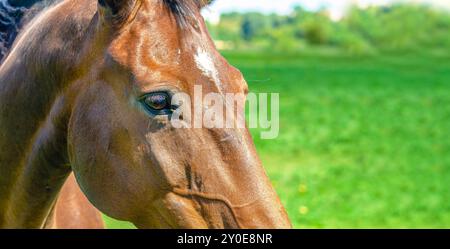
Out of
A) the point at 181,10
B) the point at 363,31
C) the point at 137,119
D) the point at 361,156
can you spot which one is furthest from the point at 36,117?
the point at 363,31

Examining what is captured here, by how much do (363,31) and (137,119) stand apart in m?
51.0

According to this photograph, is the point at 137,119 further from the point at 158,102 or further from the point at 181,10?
the point at 181,10

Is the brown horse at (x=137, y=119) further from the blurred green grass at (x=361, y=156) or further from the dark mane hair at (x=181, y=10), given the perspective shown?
the blurred green grass at (x=361, y=156)

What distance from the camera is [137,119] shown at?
6.08 ft

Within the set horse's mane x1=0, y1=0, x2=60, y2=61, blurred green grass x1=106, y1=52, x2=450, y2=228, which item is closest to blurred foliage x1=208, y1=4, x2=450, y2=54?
blurred green grass x1=106, y1=52, x2=450, y2=228

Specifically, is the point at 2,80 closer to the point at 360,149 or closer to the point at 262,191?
the point at 262,191

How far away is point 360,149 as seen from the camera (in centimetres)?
1277

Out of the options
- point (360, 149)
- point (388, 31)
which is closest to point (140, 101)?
point (360, 149)

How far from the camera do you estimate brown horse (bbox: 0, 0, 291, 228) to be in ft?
5.91

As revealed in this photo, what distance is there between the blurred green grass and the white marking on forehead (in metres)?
0.44

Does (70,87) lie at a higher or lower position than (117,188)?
higher

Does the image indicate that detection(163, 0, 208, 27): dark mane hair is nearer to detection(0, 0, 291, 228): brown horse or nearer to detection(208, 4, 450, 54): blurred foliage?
detection(0, 0, 291, 228): brown horse

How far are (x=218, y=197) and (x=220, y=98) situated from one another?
0.29m

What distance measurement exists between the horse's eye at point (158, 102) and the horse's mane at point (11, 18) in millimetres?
888
